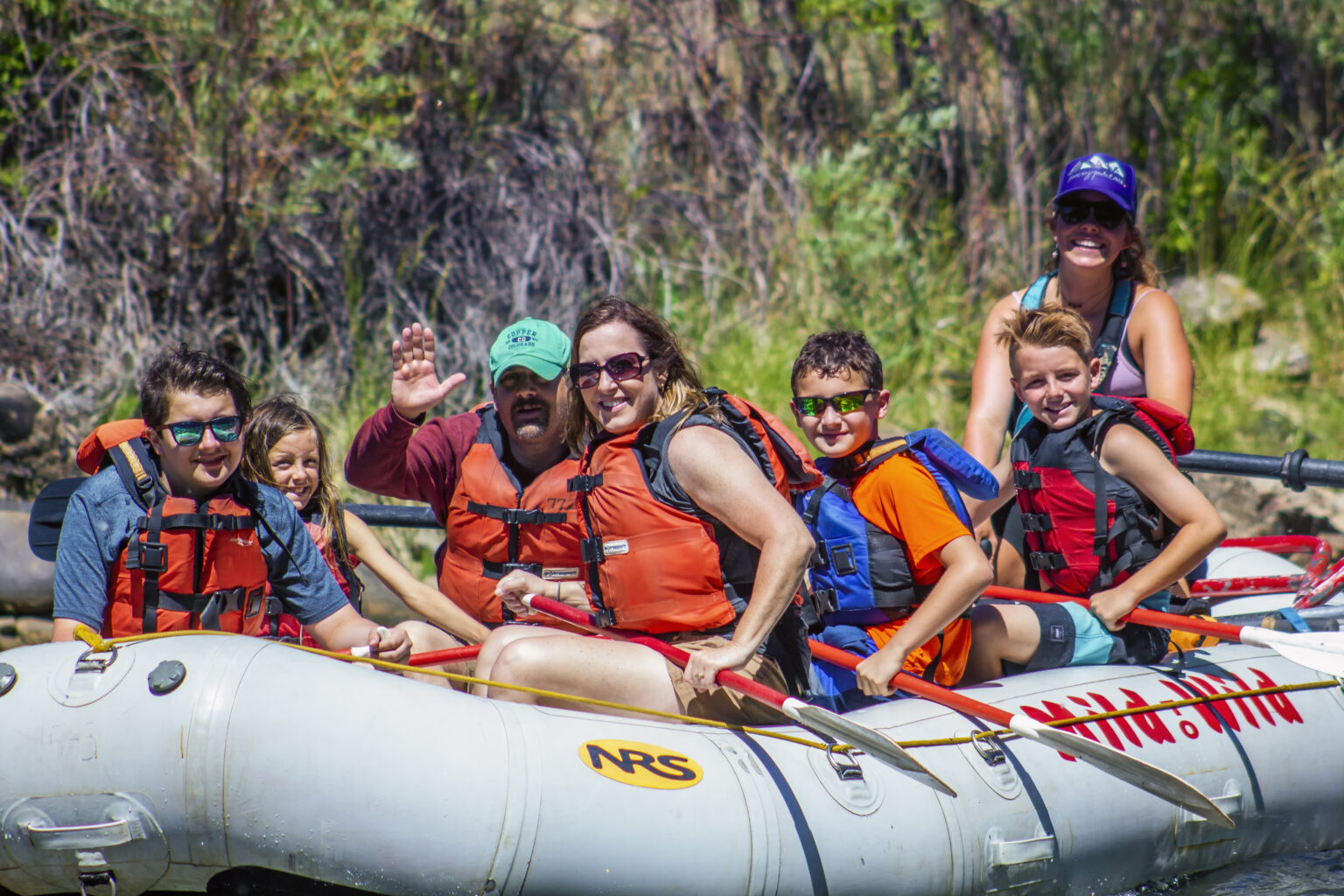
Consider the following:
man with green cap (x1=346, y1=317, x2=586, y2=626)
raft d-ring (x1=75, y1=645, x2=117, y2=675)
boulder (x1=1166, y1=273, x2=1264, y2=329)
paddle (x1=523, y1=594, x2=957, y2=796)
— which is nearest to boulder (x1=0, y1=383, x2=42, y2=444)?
man with green cap (x1=346, y1=317, x2=586, y2=626)

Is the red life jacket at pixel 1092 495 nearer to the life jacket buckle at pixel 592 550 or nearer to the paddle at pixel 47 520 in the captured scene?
the life jacket buckle at pixel 592 550

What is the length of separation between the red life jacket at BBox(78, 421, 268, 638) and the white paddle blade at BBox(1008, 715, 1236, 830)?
1.86 meters

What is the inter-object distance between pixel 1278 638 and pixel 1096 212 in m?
1.37

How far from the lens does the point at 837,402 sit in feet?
10.7

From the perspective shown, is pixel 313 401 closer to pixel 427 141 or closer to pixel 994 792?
pixel 427 141

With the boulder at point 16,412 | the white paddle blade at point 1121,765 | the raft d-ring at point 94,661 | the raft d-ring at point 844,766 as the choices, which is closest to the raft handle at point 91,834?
the raft d-ring at point 94,661

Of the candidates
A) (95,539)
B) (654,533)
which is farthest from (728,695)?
(95,539)

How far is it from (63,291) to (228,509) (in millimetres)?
4971

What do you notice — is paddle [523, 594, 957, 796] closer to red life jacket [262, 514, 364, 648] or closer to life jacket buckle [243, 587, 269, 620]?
life jacket buckle [243, 587, 269, 620]

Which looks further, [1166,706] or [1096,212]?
[1096,212]

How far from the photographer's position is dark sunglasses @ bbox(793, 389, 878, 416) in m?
3.26

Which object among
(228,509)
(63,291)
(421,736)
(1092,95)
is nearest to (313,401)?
(63,291)

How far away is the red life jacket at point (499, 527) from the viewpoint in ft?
12.0

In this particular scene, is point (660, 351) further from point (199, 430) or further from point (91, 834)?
point (91, 834)
